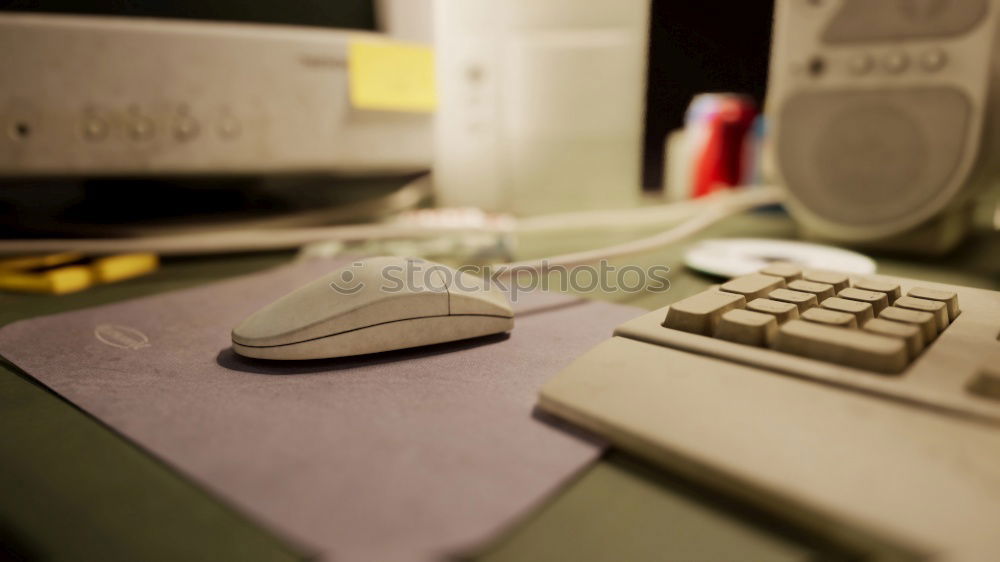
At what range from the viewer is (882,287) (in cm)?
33

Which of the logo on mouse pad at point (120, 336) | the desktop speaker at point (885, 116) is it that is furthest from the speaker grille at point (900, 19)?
the logo on mouse pad at point (120, 336)

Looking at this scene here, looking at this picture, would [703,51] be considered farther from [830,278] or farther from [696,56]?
[830,278]

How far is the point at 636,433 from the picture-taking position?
23 centimetres

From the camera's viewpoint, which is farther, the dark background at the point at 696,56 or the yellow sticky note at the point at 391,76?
the dark background at the point at 696,56

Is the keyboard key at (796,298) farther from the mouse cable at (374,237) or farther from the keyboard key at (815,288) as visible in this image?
the mouse cable at (374,237)

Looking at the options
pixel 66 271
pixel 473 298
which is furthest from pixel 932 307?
pixel 66 271

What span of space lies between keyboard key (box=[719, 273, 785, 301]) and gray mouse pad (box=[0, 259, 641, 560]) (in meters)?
0.08

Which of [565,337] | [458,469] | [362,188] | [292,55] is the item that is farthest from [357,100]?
[458,469]

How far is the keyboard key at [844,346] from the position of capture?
252mm

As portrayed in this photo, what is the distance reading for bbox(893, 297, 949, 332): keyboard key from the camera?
11.9 inches

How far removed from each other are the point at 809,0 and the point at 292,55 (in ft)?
1.67

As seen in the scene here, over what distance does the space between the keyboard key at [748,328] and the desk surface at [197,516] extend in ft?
0.30

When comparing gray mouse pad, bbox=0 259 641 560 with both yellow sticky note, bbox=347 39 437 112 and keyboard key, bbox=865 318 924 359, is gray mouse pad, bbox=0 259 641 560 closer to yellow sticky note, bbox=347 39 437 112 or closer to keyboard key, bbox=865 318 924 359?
keyboard key, bbox=865 318 924 359

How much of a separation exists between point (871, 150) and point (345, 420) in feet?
1.83
